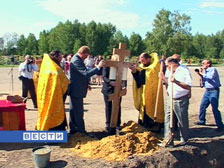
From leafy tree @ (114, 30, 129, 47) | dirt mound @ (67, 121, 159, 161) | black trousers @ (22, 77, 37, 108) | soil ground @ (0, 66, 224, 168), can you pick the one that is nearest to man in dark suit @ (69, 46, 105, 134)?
dirt mound @ (67, 121, 159, 161)

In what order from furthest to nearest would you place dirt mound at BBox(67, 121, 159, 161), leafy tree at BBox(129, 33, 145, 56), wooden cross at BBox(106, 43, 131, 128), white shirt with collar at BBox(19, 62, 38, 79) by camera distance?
leafy tree at BBox(129, 33, 145, 56) → white shirt with collar at BBox(19, 62, 38, 79) → wooden cross at BBox(106, 43, 131, 128) → dirt mound at BBox(67, 121, 159, 161)

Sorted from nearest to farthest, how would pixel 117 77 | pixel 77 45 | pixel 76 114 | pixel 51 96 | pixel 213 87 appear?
pixel 51 96
pixel 117 77
pixel 76 114
pixel 213 87
pixel 77 45

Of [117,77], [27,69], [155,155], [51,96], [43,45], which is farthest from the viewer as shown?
[43,45]

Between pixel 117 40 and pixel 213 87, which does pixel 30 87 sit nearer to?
pixel 213 87

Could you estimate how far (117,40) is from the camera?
240ft

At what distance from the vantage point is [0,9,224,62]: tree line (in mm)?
53781

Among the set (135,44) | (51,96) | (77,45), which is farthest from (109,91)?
(135,44)

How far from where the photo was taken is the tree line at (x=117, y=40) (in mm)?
53781

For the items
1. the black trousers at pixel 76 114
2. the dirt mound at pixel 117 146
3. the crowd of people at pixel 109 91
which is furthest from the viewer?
the black trousers at pixel 76 114

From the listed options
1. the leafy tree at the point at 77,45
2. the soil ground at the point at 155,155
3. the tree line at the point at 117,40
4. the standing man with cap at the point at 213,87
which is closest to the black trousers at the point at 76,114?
the soil ground at the point at 155,155

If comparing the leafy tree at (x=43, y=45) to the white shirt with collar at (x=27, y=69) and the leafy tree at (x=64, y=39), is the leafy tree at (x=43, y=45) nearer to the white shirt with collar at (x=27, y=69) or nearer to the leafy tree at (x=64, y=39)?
the leafy tree at (x=64, y=39)

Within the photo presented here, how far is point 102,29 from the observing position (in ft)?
230

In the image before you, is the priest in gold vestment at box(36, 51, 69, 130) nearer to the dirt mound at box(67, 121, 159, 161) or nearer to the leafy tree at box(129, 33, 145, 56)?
the dirt mound at box(67, 121, 159, 161)

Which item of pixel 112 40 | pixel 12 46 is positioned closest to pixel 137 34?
pixel 112 40
